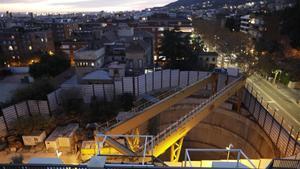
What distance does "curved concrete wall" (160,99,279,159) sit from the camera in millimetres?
17938

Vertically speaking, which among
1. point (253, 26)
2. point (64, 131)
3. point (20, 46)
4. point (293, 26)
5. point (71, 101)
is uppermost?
point (253, 26)

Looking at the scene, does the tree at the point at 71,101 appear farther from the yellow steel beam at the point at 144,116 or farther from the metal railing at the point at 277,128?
the metal railing at the point at 277,128

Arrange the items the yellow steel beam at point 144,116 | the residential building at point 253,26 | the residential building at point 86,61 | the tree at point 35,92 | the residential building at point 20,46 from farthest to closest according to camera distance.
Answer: the residential building at point 253,26, the residential building at point 20,46, the residential building at point 86,61, the tree at point 35,92, the yellow steel beam at point 144,116

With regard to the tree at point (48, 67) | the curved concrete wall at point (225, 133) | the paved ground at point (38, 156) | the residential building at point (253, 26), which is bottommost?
the curved concrete wall at point (225, 133)

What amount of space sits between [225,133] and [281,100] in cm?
649

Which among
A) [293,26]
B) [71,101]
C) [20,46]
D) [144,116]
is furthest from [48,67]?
[293,26]

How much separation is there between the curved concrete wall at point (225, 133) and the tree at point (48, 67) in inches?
636

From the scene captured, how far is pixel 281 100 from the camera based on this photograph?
20375 mm

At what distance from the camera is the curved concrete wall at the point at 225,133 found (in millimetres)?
17938

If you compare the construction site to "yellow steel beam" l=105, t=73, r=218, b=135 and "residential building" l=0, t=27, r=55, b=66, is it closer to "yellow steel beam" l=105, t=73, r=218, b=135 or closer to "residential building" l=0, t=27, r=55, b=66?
"yellow steel beam" l=105, t=73, r=218, b=135

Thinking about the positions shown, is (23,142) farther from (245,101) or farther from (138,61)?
(245,101)

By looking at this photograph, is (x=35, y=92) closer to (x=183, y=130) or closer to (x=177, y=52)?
(x=183, y=130)

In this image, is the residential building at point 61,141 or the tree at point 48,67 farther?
the tree at point 48,67

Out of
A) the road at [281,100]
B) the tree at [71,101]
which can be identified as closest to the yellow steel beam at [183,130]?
the road at [281,100]
